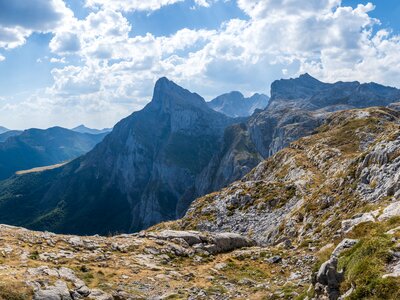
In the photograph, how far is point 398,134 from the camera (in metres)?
43.6

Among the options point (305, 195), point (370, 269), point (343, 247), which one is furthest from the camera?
point (305, 195)

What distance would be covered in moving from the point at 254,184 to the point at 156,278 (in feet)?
133

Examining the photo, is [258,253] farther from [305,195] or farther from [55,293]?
[55,293]

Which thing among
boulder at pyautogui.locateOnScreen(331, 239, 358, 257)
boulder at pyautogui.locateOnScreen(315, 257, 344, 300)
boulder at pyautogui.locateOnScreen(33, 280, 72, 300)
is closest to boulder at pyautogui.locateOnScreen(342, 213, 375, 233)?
boulder at pyautogui.locateOnScreen(331, 239, 358, 257)

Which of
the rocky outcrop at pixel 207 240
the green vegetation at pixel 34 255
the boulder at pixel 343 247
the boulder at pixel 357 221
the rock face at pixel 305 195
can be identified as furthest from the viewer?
the rocky outcrop at pixel 207 240

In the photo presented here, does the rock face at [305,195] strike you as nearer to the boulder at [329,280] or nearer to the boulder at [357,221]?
the boulder at [357,221]

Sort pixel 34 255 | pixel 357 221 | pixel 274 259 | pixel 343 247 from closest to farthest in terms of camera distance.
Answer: pixel 343 247, pixel 357 221, pixel 34 255, pixel 274 259

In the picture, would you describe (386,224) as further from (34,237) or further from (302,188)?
(302,188)

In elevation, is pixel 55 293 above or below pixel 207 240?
above

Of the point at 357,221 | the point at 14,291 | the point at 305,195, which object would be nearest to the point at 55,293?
the point at 14,291

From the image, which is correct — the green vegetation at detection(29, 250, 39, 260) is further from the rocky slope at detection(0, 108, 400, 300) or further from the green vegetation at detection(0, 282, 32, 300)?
the green vegetation at detection(0, 282, 32, 300)

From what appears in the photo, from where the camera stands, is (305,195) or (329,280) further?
(305,195)

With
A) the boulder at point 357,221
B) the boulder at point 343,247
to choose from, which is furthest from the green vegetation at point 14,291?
the boulder at point 357,221

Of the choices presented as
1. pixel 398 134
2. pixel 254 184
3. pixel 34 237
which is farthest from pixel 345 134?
pixel 34 237
